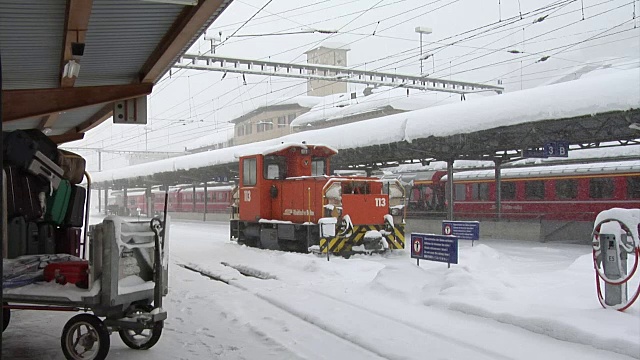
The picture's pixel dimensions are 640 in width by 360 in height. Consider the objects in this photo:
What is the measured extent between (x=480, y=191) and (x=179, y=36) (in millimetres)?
23548

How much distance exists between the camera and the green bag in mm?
6766

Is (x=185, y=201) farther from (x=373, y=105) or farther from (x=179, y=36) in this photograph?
(x=179, y=36)

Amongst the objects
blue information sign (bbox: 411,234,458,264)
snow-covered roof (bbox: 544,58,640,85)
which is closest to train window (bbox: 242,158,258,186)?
blue information sign (bbox: 411,234,458,264)

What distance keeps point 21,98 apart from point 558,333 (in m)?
7.44

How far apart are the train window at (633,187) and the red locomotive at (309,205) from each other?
10.8 meters

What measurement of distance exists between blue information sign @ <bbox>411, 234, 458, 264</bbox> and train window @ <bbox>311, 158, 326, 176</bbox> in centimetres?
635

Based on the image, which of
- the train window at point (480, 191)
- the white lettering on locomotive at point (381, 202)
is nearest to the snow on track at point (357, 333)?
the white lettering on locomotive at point (381, 202)

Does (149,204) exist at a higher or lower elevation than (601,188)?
lower

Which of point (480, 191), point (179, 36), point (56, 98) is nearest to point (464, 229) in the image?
point (179, 36)

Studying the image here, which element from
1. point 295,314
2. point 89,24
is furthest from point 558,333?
point 89,24

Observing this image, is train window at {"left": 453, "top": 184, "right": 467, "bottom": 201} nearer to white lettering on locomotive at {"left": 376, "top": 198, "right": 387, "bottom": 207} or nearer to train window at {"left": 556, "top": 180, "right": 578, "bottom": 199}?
train window at {"left": 556, "top": 180, "right": 578, "bottom": 199}

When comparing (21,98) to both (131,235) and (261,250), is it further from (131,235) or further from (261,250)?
(261,250)

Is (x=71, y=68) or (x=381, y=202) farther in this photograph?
(x=381, y=202)

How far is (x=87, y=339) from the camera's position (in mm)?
5750
